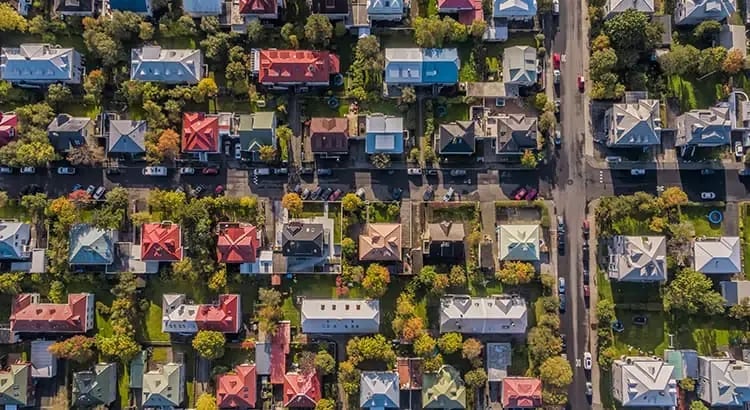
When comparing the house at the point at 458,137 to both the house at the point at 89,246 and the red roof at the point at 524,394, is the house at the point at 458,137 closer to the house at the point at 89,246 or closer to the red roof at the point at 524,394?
the red roof at the point at 524,394

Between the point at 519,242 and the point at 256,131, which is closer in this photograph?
the point at 519,242

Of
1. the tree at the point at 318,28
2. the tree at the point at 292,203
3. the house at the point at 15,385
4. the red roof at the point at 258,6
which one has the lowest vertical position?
the house at the point at 15,385

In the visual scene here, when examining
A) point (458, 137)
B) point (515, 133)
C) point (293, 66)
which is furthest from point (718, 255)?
point (293, 66)

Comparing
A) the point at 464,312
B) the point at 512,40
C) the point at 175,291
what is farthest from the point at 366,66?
the point at 175,291

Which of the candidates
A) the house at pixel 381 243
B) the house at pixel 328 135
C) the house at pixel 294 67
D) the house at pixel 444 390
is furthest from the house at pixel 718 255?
the house at pixel 294 67

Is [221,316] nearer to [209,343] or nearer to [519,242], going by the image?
[209,343]

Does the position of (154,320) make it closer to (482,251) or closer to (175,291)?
(175,291)
